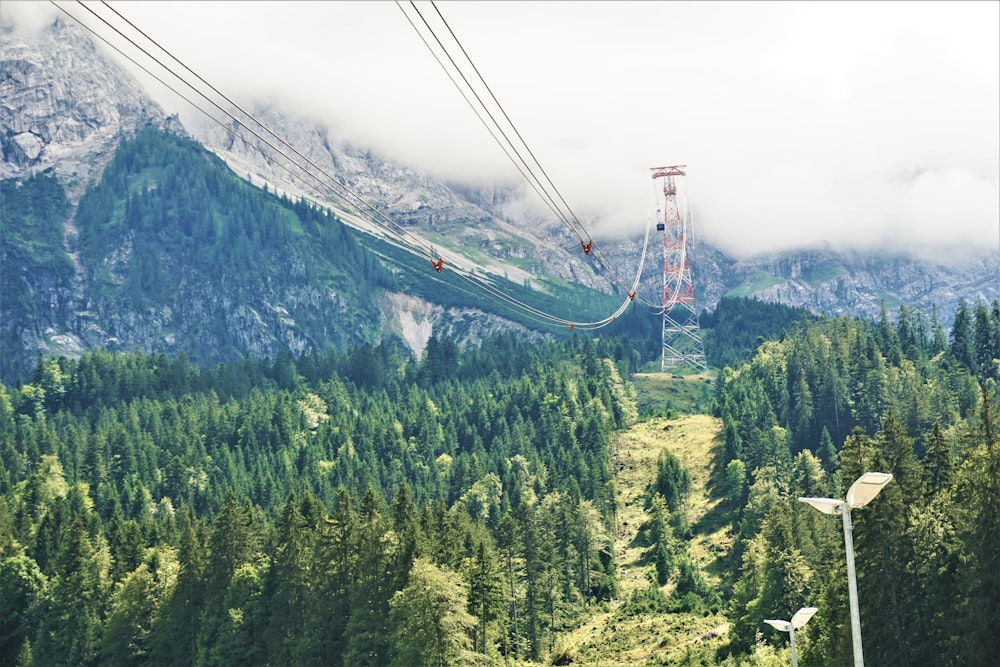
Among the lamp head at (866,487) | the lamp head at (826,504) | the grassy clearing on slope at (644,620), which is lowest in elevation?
the grassy clearing on slope at (644,620)

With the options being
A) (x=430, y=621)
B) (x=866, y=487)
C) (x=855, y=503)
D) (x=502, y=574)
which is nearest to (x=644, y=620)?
(x=502, y=574)

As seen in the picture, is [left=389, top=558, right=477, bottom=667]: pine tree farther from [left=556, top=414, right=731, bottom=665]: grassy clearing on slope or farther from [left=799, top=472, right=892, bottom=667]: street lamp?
[left=799, top=472, right=892, bottom=667]: street lamp

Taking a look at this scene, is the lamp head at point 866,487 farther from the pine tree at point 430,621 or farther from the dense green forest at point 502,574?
the pine tree at point 430,621

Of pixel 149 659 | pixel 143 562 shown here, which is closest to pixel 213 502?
pixel 143 562

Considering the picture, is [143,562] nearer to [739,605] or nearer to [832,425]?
[739,605]

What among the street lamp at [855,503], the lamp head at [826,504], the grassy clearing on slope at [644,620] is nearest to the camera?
the street lamp at [855,503]

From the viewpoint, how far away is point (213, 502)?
632 ft

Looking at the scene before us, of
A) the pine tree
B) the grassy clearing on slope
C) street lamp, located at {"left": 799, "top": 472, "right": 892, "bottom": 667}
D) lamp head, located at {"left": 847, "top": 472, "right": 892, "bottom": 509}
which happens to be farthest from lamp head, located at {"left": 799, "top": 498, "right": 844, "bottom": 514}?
the grassy clearing on slope

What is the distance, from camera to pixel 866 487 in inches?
1307

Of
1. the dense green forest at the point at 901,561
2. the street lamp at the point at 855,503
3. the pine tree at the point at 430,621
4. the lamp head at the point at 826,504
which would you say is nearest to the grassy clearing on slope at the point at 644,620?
the dense green forest at the point at 901,561

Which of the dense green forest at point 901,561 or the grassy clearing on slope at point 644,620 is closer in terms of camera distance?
the dense green forest at point 901,561

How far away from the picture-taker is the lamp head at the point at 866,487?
32.6 metres

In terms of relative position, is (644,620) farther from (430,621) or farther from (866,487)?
(866,487)

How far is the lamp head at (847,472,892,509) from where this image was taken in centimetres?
3256
